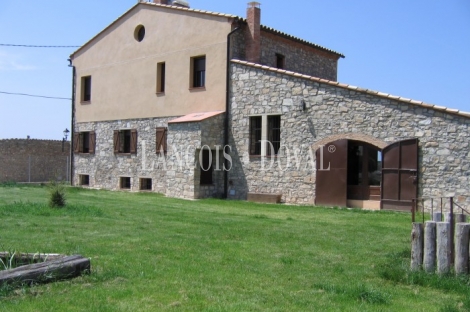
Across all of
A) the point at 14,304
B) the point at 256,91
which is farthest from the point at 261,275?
the point at 256,91

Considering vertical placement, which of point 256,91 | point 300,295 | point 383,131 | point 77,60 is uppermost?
point 77,60

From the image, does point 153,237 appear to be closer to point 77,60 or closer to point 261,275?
point 261,275

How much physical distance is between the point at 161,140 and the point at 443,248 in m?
15.7

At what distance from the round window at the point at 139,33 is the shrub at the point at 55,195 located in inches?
451

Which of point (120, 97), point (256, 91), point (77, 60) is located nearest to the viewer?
point (256, 91)

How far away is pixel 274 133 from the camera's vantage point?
57.2 ft

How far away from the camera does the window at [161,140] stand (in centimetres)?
2031

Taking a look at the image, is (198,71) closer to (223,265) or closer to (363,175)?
(363,175)

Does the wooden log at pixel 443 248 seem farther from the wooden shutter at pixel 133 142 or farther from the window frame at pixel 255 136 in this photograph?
the wooden shutter at pixel 133 142

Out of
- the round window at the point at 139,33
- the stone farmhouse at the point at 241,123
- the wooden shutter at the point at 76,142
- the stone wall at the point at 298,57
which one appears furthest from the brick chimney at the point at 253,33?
the wooden shutter at the point at 76,142

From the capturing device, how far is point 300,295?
5102mm

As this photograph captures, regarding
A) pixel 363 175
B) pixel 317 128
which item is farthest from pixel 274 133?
pixel 363 175

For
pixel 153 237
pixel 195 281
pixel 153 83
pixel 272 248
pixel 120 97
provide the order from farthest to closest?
pixel 120 97 → pixel 153 83 → pixel 153 237 → pixel 272 248 → pixel 195 281

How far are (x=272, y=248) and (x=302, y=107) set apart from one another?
9.13m
